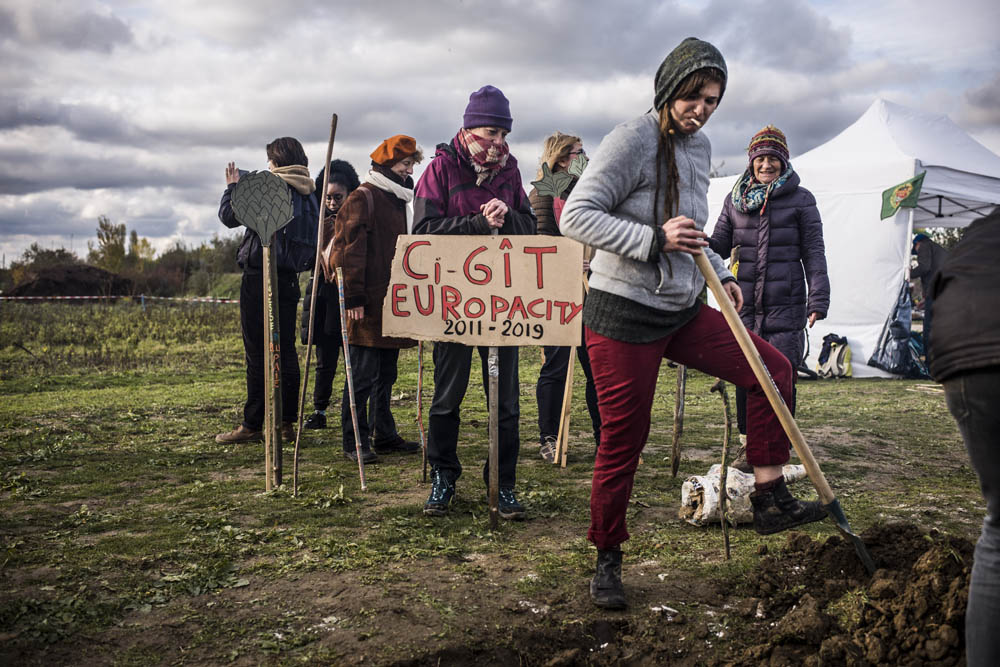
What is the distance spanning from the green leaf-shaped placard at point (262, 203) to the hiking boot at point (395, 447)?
200 centimetres

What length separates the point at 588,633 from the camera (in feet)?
9.25

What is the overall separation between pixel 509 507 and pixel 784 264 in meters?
2.58

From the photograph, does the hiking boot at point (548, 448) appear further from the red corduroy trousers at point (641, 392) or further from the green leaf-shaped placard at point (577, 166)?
the red corduroy trousers at point (641, 392)

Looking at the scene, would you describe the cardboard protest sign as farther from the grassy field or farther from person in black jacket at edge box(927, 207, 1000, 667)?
person in black jacket at edge box(927, 207, 1000, 667)

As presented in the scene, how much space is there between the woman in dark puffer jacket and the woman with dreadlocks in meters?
2.29

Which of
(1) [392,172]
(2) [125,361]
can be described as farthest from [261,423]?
(2) [125,361]

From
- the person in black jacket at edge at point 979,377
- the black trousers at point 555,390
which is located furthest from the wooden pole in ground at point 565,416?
the person in black jacket at edge at point 979,377

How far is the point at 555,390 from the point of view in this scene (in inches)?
220

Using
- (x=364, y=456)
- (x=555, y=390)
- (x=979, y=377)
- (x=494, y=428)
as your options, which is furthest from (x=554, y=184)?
(x=979, y=377)

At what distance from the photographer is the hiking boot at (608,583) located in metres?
2.97

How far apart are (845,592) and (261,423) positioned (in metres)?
4.63

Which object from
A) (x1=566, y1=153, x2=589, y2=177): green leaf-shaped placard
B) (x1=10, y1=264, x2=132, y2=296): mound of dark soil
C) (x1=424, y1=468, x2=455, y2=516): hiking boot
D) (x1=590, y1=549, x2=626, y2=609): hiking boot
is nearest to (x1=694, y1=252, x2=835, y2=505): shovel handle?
(x1=590, y1=549, x2=626, y2=609): hiking boot

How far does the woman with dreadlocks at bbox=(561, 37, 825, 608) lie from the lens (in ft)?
9.12

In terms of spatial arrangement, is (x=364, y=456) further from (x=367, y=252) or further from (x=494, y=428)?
(x=494, y=428)
